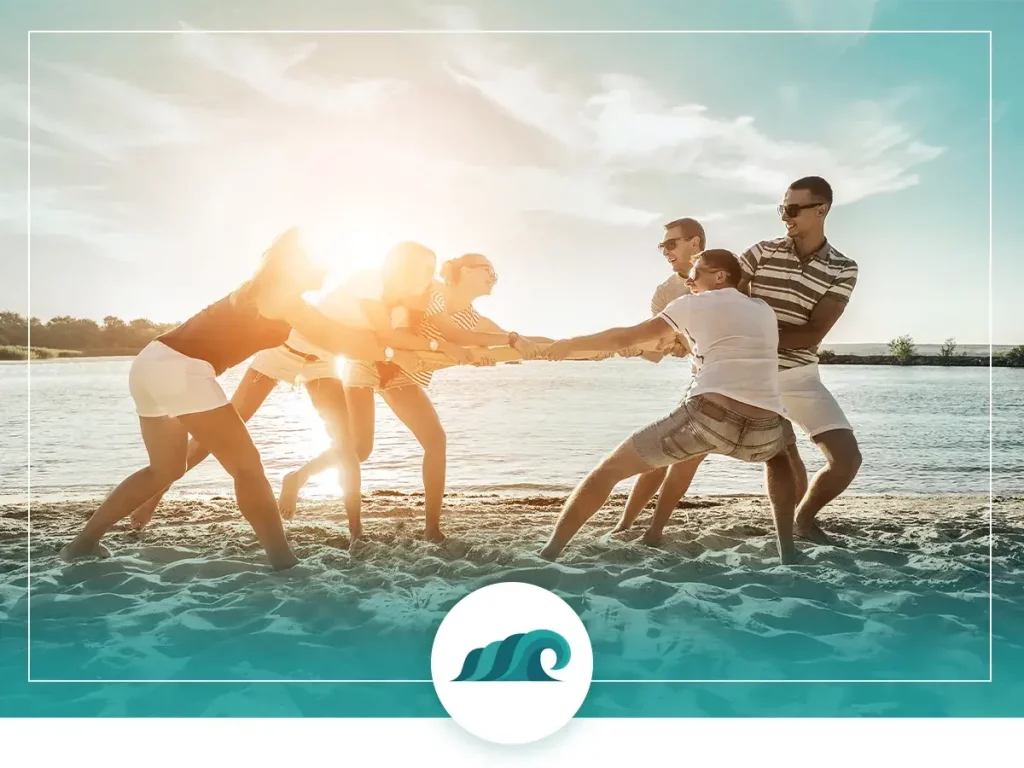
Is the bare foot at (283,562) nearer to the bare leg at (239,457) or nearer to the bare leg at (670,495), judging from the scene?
the bare leg at (239,457)

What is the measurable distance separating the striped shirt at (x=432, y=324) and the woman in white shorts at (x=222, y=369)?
0.60 metres

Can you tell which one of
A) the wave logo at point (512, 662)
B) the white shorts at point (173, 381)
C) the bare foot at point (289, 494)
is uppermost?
the white shorts at point (173, 381)

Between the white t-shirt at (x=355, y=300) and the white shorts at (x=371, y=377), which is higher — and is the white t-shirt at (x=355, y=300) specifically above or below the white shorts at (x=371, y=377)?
above

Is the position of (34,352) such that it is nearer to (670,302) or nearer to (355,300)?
(355,300)

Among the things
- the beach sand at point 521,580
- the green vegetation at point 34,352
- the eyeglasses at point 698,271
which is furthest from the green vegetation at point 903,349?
the green vegetation at point 34,352

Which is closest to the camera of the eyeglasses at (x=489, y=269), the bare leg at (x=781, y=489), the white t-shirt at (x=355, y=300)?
the bare leg at (x=781, y=489)

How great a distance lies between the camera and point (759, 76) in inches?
157

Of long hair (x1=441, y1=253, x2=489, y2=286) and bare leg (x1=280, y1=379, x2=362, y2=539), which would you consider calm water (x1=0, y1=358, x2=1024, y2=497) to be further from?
long hair (x1=441, y1=253, x2=489, y2=286)

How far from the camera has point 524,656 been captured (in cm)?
293

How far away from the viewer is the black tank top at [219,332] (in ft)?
11.0

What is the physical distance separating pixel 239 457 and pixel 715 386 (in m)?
1.96

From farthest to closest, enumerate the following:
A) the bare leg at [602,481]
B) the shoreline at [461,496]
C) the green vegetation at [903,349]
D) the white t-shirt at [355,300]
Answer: the shoreline at [461,496] < the green vegetation at [903,349] < the white t-shirt at [355,300] < the bare leg at [602,481]

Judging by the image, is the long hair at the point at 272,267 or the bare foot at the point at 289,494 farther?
the bare foot at the point at 289,494

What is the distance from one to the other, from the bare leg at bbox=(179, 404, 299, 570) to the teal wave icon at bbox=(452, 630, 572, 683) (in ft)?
3.84
